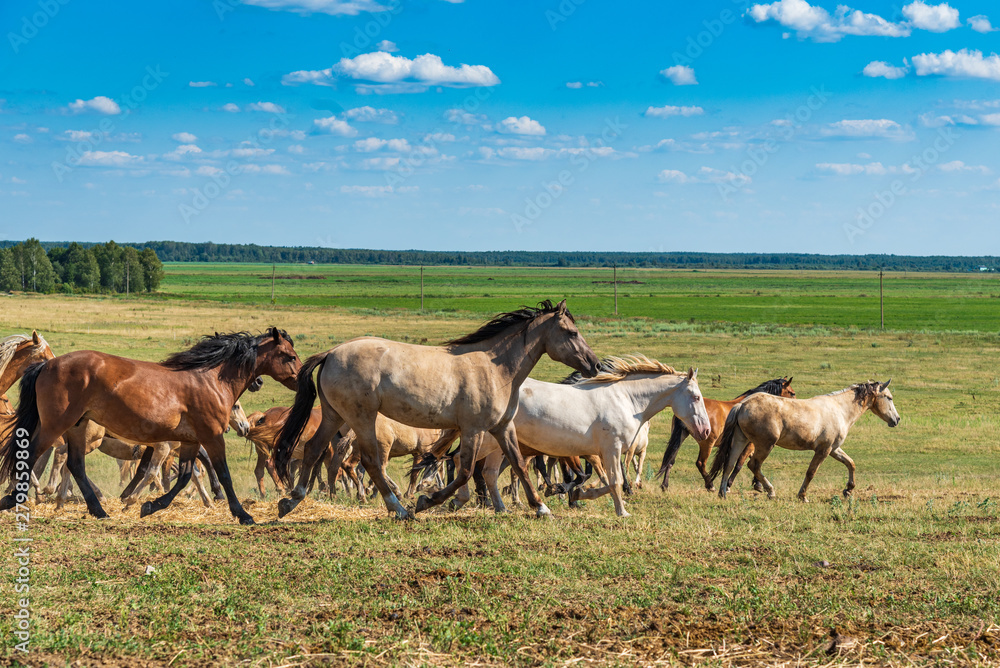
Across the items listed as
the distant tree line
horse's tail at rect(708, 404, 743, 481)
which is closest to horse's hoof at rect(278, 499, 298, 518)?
horse's tail at rect(708, 404, 743, 481)

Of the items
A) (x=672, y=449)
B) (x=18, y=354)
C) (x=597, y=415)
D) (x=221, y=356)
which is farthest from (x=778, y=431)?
(x=18, y=354)

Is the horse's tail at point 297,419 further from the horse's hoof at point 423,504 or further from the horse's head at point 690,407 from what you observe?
the horse's head at point 690,407

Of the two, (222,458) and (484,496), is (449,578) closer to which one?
(222,458)

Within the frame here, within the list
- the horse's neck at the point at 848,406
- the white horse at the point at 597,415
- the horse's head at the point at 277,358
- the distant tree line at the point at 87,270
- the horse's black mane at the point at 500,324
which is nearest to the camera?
the horse's black mane at the point at 500,324

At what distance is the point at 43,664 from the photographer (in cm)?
485

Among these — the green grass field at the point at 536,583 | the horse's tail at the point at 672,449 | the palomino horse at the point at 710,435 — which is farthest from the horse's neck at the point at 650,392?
the horse's tail at the point at 672,449

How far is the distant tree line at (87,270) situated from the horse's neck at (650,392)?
96872 millimetres

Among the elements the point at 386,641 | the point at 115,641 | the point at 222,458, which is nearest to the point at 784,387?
the point at 222,458

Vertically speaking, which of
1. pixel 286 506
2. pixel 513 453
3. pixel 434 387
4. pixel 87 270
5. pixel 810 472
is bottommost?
pixel 810 472

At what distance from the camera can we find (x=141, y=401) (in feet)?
29.0

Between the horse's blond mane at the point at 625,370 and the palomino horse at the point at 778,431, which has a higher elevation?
the horse's blond mane at the point at 625,370

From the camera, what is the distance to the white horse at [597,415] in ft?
34.1

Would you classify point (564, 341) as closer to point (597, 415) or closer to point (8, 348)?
point (597, 415)

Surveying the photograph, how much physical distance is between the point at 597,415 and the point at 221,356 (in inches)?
169
